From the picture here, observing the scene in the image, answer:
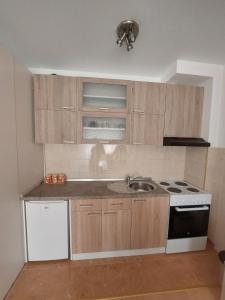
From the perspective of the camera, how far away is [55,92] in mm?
1961

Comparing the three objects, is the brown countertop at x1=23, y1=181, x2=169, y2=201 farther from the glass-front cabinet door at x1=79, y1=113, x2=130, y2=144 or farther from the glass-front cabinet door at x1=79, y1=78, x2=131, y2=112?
the glass-front cabinet door at x1=79, y1=78, x2=131, y2=112

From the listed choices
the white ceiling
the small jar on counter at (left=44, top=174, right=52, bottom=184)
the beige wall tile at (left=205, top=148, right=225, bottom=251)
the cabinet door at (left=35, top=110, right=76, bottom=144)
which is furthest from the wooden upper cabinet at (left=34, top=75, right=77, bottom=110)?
the beige wall tile at (left=205, top=148, right=225, bottom=251)

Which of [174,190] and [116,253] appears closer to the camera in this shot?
[116,253]

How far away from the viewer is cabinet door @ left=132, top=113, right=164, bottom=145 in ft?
6.97

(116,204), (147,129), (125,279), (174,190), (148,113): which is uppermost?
(148,113)

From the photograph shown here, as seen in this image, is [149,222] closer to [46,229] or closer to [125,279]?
[125,279]

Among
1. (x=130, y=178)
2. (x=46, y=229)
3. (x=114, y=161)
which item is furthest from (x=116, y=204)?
(x=46, y=229)

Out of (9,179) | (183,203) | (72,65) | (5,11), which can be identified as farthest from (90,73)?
(183,203)

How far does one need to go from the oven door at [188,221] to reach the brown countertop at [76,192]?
300mm

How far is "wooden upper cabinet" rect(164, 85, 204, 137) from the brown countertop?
855mm

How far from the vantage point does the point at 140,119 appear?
2.12 meters

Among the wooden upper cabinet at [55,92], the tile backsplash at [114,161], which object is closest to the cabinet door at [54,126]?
the wooden upper cabinet at [55,92]

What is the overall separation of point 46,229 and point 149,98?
2.03m

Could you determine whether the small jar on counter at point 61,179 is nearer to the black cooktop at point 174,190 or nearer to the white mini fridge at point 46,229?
the white mini fridge at point 46,229
